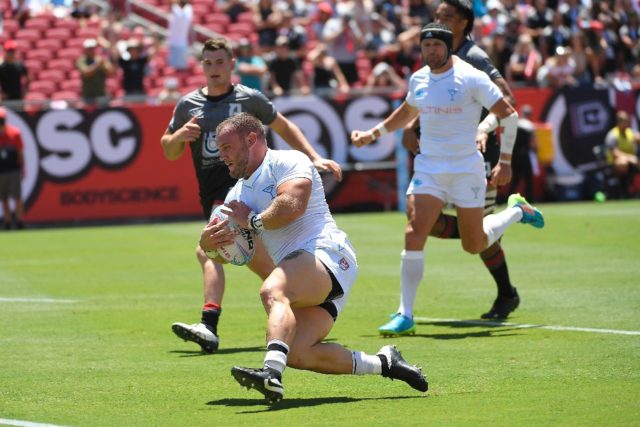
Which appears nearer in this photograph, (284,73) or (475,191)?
(475,191)

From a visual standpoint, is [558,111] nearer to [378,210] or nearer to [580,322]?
[378,210]

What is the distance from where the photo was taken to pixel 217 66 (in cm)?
1018

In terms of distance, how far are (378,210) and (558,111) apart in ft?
14.8

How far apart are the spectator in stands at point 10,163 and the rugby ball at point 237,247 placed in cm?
1662

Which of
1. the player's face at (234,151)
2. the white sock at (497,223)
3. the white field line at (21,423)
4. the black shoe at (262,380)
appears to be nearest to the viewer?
the white field line at (21,423)

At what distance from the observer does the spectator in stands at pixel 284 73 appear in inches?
1011

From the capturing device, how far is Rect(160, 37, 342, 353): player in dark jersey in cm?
1006

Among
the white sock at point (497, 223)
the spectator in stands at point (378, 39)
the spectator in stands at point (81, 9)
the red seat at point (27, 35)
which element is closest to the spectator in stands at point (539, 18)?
the spectator in stands at point (378, 39)

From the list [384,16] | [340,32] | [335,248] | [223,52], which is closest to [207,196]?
[223,52]

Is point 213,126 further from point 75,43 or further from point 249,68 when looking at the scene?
point 75,43

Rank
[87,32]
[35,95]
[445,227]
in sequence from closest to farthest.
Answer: [445,227] → [35,95] → [87,32]

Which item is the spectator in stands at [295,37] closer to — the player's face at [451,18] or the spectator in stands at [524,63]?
the spectator in stands at [524,63]

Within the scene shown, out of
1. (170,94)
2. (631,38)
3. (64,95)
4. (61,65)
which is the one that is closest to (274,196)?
(170,94)

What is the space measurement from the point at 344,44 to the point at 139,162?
5.15m
